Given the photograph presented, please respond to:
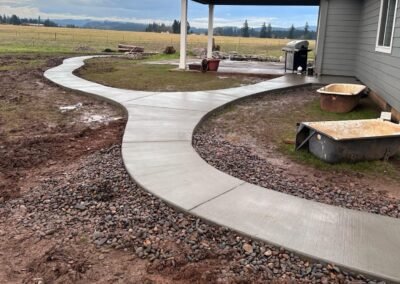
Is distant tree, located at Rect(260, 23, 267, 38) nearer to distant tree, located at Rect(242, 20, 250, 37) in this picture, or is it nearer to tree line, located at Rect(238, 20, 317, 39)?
tree line, located at Rect(238, 20, 317, 39)

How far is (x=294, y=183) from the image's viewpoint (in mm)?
3711

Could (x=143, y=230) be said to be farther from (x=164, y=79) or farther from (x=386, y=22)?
(x=164, y=79)

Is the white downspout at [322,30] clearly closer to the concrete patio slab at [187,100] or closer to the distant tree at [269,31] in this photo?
the concrete patio slab at [187,100]

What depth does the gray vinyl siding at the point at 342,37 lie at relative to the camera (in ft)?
36.6

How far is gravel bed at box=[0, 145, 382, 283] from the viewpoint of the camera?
2303 mm

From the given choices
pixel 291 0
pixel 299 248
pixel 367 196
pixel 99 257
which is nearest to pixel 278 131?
pixel 367 196

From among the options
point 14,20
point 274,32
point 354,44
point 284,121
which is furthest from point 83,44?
point 14,20

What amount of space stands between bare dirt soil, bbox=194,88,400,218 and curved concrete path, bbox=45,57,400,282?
1.06ft

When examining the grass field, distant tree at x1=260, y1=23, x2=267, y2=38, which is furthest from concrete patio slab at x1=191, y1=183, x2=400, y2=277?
distant tree at x1=260, y1=23, x2=267, y2=38

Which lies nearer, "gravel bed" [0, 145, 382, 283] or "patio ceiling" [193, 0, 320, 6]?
"gravel bed" [0, 145, 382, 283]

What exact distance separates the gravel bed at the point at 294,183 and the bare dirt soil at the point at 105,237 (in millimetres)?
1077

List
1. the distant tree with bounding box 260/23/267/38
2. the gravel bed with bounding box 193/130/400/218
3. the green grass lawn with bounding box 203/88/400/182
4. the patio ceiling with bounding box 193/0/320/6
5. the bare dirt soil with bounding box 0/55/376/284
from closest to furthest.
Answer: the bare dirt soil with bounding box 0/55/376/284
the gravel bed with bounding box 193/130/400/218
the green grass lawn with bounding box 203/88/400/182
the patio ceiling with bounding box 193/0/320/6
the distant tree with bounding box 260/23/267/38

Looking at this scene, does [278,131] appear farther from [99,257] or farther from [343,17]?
[343,17]

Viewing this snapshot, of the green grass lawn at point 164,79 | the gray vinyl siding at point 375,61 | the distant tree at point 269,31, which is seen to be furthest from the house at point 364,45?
the distant tree at point 269,31
